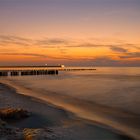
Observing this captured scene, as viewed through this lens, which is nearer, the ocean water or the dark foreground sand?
the dark foreground sand

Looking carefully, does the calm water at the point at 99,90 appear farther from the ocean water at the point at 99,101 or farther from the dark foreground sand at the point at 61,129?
the dark foreground sand at the point at 61,129

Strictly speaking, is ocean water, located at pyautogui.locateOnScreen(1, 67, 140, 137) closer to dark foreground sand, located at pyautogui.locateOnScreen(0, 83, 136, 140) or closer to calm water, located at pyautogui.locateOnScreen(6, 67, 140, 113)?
calm water, located at pyautogui.locateOnScreen(6, 67, 140, 113)

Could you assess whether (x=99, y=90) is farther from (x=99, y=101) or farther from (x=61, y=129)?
(x=61, y=129)

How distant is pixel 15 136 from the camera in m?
7.41

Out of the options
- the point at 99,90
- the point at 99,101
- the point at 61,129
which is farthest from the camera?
the point at 99,90

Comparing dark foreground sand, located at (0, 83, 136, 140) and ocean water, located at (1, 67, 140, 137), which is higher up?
dark foreground sand, located at (0, 83, 136, 140)

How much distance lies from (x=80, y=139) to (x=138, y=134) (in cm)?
309

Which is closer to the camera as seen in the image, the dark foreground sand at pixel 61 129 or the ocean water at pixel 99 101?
the dark foreground sand at pixel 61 129

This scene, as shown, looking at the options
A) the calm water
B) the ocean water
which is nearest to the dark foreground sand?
the ocean water

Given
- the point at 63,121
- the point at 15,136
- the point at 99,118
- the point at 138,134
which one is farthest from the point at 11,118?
the point at 138,134

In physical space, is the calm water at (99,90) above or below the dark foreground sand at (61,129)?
below

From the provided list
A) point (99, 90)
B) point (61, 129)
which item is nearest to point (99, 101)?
point (99, 90)

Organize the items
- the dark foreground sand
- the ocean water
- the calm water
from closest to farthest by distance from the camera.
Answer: the dark foreground sand → the ocean water → the calm water

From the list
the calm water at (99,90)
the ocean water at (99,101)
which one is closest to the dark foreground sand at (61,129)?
the ocean water at (99,101)
